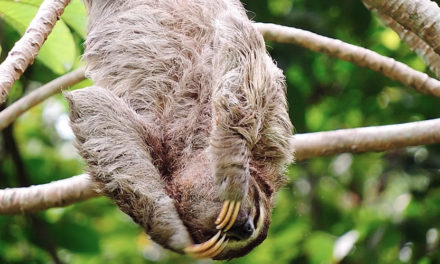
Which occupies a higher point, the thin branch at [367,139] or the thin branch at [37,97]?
the thin branch at [367,139]

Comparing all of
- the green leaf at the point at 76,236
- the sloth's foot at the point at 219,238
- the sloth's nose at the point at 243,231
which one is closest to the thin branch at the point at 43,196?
the sloth's foot at the point at 219,238

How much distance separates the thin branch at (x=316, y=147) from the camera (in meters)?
5.13

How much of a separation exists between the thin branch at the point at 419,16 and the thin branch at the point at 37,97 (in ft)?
8.63

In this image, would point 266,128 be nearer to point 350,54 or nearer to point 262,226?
point 262,226

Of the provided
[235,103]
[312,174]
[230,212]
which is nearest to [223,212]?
[230,212]

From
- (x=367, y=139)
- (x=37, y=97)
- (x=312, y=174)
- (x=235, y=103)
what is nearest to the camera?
(x=235, y=103)

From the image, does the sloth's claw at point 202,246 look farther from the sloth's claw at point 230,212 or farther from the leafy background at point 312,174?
the leafy background at point 312,174

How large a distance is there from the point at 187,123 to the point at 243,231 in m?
0.81

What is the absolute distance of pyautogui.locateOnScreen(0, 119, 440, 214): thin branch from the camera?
5.13m

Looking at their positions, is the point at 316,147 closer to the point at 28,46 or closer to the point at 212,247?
the point at 212,247

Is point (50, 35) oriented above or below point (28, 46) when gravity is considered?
below

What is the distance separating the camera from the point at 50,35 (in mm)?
5051

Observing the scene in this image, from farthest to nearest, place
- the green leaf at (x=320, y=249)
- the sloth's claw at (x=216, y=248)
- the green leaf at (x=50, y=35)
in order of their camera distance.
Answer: the green leaf at (x=320, y=249), the green leaf at (x=50, y=35), the sloth's claw at (x=216, y=248)

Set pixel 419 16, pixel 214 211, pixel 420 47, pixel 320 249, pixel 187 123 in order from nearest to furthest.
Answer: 1. pixel 214 211
2. pixel 419 16
3. pixel 187 123
4. pixel 420 47
5. pixel 320 249
